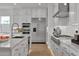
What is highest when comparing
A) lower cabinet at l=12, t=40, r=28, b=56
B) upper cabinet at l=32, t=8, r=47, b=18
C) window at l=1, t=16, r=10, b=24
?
A: upper cabinet at l=32, t=8, r=47, b=18

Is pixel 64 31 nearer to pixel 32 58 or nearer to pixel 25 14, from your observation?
pixel 25 14

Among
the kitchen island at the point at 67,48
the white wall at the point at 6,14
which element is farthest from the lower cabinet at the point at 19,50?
the white wall at the point at 6,14

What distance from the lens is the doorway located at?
24.9 ft

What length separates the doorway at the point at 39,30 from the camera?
759 cm

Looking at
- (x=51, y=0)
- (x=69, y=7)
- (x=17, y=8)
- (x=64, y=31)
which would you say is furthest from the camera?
(x=17, y=8)

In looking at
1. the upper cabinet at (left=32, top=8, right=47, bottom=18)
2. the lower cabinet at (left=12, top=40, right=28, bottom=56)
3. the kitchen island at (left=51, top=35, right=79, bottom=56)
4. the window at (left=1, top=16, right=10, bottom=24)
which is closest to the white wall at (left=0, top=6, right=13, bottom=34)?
the window at (left=1, top=16, right=10, bottom=24)

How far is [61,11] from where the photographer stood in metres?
3.49

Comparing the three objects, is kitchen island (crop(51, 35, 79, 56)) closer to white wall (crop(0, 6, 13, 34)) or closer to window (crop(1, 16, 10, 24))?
white wall (crop(0, 6, 13, 34))

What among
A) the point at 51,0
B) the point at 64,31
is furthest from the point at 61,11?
the point at 51,0

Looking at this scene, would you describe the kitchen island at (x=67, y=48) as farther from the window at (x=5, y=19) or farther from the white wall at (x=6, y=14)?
the window at (x=5, y=19)

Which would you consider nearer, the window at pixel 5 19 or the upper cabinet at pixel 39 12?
the window at pixel 5 19

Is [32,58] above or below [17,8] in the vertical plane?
below

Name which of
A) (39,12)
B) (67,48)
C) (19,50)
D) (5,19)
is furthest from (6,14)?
(67,48)

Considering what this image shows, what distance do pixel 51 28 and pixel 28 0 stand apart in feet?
16.8
